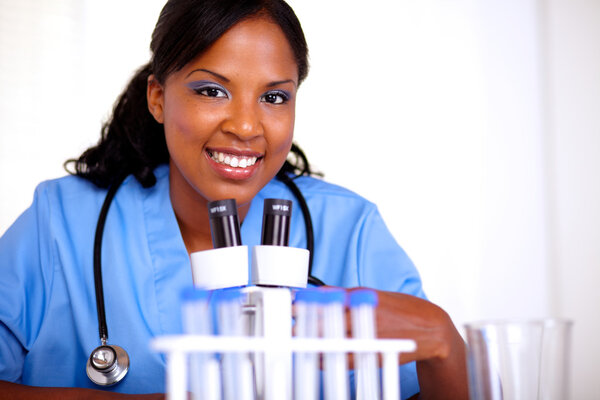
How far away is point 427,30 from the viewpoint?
1933mm

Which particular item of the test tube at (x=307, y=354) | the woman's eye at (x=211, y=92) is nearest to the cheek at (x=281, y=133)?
the woman's eye at (x=211, y=92)

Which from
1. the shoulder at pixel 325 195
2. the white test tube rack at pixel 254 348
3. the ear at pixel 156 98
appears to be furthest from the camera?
the shoulder at pixel 325 195

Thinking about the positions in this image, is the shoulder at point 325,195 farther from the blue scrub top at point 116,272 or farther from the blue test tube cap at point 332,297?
the blue test tube cap at point 332,297

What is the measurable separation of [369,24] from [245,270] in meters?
1.48

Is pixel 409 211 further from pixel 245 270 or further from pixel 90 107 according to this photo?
pixel 245 270

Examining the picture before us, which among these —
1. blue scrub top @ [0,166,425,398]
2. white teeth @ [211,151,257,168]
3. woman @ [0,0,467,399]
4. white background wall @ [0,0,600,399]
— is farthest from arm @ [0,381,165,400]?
white background wall @ [0,0,600,399]

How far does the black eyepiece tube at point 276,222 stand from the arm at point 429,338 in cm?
12

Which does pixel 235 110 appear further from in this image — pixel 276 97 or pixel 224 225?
pixel 224 225

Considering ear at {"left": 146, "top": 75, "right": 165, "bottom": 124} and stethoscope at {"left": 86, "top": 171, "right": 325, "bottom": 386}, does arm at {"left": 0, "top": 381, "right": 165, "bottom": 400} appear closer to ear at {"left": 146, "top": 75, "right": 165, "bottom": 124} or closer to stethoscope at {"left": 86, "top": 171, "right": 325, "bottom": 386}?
stethoscope at {"left": 86, "top": 171, "right": 325, "bottom": 386}

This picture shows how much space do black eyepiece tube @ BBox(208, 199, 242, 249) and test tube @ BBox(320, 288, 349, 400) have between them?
126 mm

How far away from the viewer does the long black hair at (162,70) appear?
0.98m

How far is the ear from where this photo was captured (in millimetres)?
1134

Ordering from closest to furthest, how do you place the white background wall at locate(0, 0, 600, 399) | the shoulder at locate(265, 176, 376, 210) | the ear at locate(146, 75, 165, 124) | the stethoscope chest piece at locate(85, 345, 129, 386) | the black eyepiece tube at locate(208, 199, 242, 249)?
1. the black eyepiece tube at locate(208, 199, 242, 249)
2. the stethoscope chest piece at locate(85, 345, 129, 386)
3. the ear at locate(146, 75, 165, 124)
4. the shoulder at locate(265, 176, 376, 210)
5. the white background wall at locate(0, 0, 600, 399)

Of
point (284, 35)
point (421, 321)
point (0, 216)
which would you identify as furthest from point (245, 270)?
point (0, 216)
